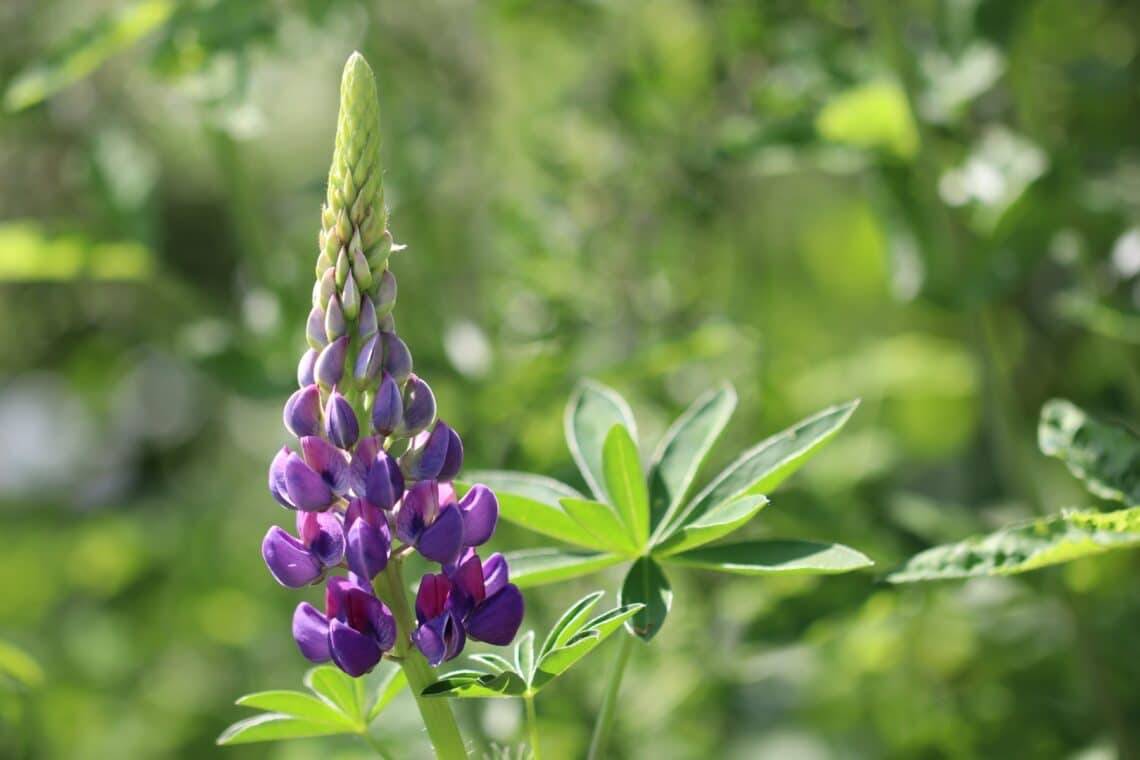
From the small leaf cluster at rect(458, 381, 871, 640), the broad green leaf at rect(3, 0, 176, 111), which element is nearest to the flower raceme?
the small leaf cluster at rect(458, 381, 871, 640)

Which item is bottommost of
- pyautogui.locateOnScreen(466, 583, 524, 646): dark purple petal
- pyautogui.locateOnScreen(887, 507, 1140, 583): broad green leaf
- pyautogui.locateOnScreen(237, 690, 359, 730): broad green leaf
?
pyautogui.locateOnScreen(887, 507, 1140, 583): broad green leaf

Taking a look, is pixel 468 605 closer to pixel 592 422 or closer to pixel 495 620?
pixel 495 620

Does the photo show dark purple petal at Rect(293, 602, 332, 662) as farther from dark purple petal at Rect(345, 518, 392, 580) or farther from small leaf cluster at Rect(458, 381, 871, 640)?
small leaf cluster at Rect(458, 381, 871, 640)

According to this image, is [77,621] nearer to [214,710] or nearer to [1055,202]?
[214,710]

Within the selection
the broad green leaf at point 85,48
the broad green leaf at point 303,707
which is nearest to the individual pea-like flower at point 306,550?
the broad green leaf at point 303,707

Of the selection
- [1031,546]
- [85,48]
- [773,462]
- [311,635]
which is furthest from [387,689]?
[85,48]

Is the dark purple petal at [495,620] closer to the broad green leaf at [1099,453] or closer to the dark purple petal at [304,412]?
the dark purple petal at [304,412]

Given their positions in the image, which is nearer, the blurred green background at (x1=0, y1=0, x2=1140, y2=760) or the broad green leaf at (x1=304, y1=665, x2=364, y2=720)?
the broad green leaf at (x1=304, y1=665, x2=364, y2=720)
